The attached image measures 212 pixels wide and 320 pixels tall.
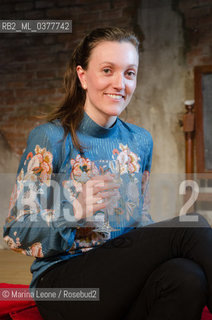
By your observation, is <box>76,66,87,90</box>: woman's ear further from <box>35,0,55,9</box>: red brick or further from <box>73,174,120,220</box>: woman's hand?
<box>35,0,55,9</box>: red brick

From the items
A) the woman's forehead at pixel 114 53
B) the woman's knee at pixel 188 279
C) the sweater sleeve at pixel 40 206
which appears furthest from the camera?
the woman's forehead at pixel 114 53

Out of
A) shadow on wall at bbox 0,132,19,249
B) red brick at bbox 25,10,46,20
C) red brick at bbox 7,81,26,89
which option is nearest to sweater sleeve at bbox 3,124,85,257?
shadow on wall at bbox 0,132,19,249

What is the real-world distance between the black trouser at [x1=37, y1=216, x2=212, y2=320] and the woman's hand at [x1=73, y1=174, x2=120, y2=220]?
0.38 ft

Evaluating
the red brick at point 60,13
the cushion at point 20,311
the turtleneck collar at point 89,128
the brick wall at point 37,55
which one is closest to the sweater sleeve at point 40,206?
the turtleneck collar at point 89,128

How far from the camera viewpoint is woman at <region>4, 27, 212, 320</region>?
912 millimetres

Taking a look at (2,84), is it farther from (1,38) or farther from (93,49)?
(93,49)

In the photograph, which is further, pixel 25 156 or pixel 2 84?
pixel 2 84

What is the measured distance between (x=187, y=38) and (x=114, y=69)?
250 centimetres

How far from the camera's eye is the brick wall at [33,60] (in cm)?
370

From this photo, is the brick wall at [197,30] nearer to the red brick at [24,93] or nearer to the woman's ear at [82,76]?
the red brick at [24,93]

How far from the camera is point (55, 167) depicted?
110 centimetres

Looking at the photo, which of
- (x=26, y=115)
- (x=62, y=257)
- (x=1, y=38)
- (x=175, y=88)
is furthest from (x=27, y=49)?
(x=62, y=257)

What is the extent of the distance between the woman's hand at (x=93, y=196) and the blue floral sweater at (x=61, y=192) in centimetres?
4

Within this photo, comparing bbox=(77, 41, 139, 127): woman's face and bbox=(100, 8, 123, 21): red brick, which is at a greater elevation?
bbox=(100, 8, 123, 21): red brick
